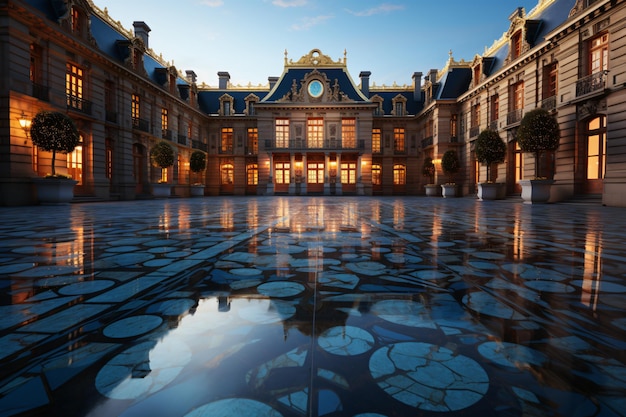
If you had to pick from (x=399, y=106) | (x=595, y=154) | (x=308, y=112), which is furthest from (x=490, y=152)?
(x=308, y=112)

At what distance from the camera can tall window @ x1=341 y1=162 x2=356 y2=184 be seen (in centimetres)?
3300

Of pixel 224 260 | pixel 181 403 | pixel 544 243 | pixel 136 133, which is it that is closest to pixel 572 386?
pixel 181 403

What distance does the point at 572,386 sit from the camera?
3.49 feet

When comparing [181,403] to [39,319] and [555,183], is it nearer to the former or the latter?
[39,319]

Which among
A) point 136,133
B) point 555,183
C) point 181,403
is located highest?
point 136,133

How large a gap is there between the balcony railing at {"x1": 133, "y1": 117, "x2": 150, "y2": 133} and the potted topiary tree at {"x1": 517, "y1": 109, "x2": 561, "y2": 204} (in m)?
23.0

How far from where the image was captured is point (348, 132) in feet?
106

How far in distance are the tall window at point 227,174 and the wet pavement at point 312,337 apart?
109 ft

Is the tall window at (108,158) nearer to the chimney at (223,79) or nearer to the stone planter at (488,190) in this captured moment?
the chimney at (223,79)

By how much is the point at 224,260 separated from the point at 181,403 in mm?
2102

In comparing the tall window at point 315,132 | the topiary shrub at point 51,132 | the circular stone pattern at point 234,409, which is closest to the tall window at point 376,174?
the tall window at point 315,132

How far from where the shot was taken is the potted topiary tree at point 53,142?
1288 centimetres

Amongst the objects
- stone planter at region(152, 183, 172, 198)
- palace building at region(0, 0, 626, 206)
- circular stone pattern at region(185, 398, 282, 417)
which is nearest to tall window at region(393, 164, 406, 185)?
palace building at region(0, 0, 626, 206)

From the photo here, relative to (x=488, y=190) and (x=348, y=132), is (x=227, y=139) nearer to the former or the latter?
(x=348, y=132)
